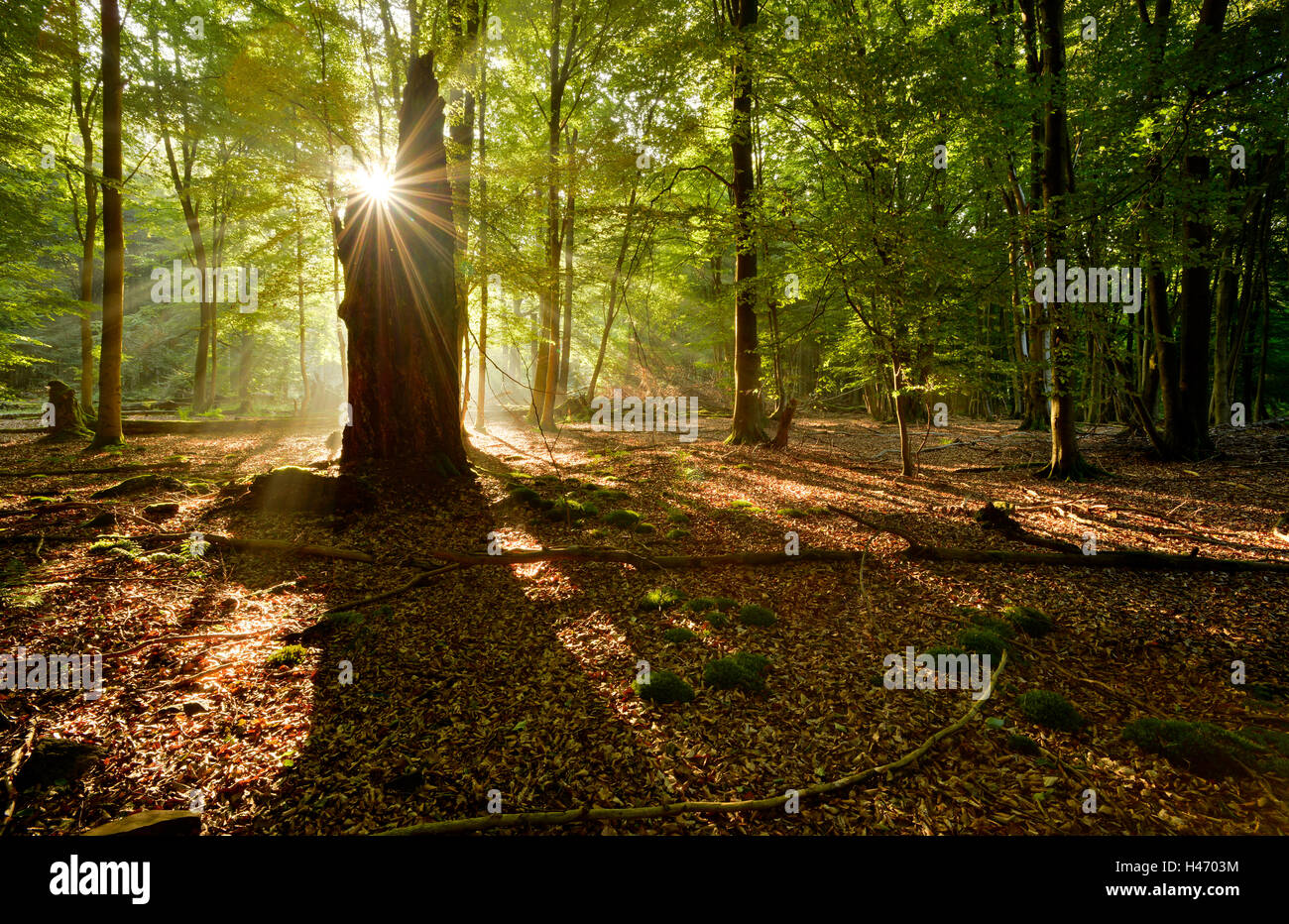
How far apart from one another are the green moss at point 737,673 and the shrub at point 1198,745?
7.42 ft

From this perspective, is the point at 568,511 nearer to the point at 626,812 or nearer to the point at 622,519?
the point at 622,519

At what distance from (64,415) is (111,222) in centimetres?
610

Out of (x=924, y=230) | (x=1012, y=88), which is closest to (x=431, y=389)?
(x=924, y=230)

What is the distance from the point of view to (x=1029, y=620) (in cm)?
452

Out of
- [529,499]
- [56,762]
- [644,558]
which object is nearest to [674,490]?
[529,499]

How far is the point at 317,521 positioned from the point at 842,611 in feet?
22.3

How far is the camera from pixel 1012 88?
9.12 meters

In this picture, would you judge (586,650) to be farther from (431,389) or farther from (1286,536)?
(1286,536)

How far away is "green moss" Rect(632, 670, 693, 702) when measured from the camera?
356 cm

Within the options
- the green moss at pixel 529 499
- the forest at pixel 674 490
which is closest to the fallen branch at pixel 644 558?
the forest at pixel 674 490

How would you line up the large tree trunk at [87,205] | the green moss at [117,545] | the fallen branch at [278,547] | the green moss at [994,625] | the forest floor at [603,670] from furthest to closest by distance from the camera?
the large tree trunk at [87,205]
the fallen branch at [278,547]
the green moss at [117,545]
the green moss at [994,625]
the forest floor at [603,670]

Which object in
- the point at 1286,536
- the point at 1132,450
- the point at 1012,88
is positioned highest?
the point at 1012,88

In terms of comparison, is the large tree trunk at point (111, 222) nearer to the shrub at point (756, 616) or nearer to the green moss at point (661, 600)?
the green moss at point (661, 600)

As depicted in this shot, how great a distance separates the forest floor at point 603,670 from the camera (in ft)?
8.60
